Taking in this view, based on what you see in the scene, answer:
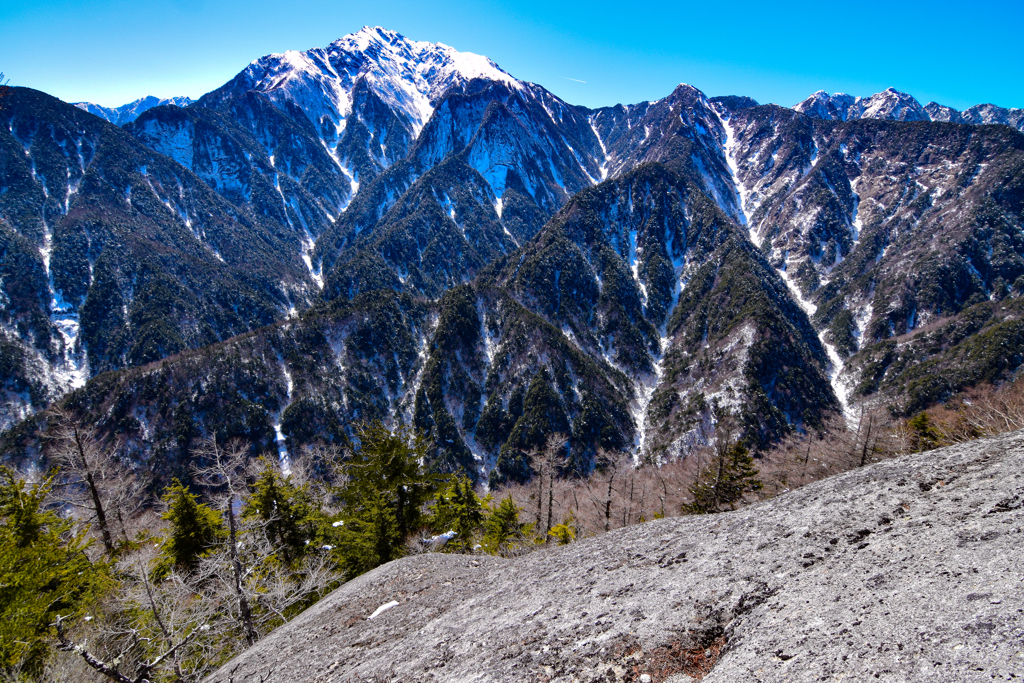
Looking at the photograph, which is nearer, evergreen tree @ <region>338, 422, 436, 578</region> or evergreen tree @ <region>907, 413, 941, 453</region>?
evergreen tree @ <region>907, 413, 941, 453</region>

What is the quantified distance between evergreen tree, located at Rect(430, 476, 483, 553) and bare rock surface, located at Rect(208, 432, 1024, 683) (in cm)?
1495

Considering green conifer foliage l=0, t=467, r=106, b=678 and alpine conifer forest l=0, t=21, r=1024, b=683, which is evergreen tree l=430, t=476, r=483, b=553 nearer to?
alpine conifer forest l=0, t=21, r=1024, b=683

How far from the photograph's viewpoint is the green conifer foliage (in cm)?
1055

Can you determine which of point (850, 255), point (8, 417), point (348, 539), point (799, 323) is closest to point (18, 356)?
point (8, 417)

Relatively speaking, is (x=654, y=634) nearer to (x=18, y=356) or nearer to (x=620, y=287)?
(x=620, y=287)

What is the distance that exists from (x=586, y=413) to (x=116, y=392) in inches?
5294

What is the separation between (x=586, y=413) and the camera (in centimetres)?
12600

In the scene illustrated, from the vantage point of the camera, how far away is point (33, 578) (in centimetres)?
1150

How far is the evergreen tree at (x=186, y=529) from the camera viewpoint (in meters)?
22.6

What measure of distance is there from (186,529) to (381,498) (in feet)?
37.9

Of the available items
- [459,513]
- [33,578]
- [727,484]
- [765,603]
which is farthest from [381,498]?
[727,484]

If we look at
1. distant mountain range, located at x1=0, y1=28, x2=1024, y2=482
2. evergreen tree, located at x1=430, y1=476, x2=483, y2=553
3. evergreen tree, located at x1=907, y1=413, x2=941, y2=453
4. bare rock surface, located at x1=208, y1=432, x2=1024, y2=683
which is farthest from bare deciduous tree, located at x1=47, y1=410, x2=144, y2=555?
distant mountain range, located at x1=0, y1=28, x2=1024, y2=482

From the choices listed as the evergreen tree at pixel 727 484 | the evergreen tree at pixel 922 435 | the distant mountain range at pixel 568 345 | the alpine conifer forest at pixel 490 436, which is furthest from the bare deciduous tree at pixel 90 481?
the distant mountain range at pixel 568 345

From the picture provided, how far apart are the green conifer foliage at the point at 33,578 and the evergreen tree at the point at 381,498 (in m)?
9.42
